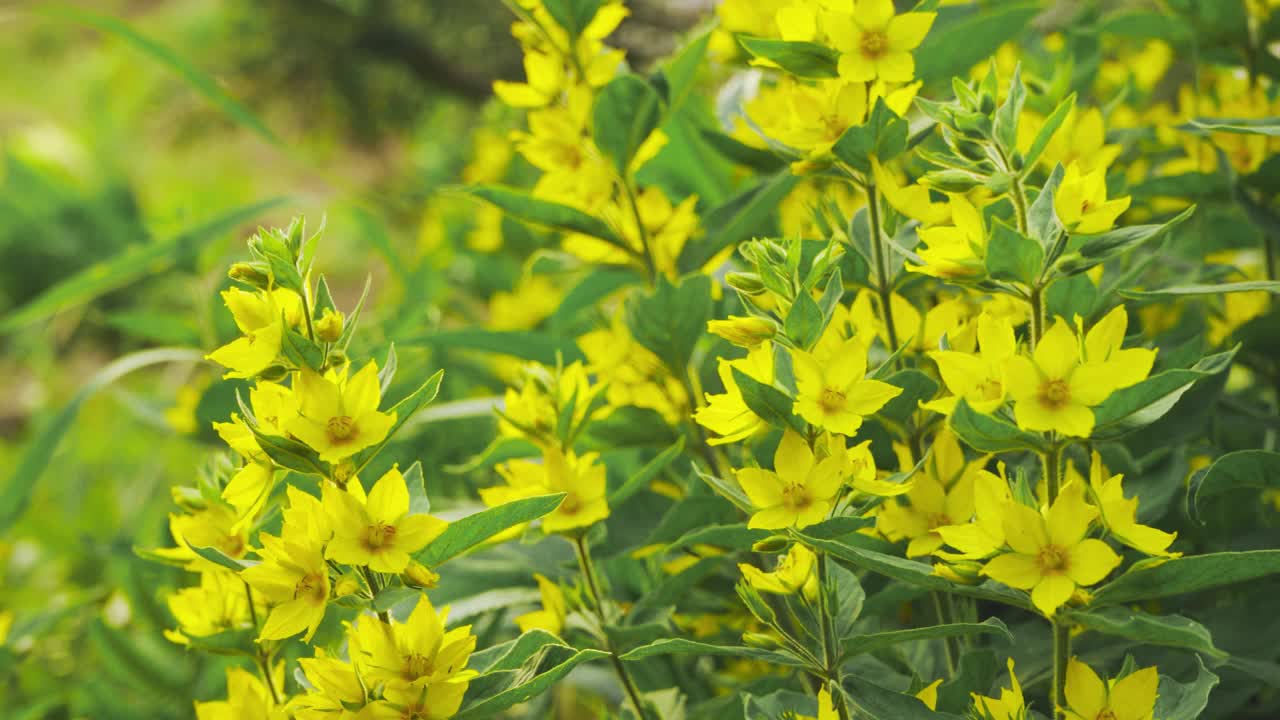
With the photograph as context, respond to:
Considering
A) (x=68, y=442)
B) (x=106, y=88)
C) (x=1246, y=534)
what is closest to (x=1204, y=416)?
(x=1246, y=534)

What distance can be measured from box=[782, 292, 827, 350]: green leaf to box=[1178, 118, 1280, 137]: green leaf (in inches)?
6.9

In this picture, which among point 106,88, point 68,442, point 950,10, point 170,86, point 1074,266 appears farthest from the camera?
point 170,86

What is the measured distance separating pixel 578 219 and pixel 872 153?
15 cm

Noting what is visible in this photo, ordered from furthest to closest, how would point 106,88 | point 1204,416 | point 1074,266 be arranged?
point 106,88 < point 1204,416 < point 1074,266

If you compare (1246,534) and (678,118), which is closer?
(1246,534)

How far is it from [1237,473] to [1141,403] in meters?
0.10

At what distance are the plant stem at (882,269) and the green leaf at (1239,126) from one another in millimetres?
121

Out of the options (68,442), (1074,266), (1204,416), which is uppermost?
(1074,266)

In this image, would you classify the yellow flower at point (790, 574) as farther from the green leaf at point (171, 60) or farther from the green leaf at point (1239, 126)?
the green leaf at point (171, 60)

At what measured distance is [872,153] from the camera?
1.33 feet

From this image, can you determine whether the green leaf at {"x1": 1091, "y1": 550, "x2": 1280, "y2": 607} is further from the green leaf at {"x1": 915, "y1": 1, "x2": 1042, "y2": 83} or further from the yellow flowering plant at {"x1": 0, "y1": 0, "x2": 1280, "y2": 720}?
the green leaf at {"x1": 915, "y1": 1, "x2": 1042, "y2": 83}

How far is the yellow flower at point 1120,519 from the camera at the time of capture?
31cm

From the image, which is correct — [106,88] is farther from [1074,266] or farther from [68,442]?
[1074,266]

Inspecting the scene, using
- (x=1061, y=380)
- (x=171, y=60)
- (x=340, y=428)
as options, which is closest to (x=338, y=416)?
(x=340, y=428)
